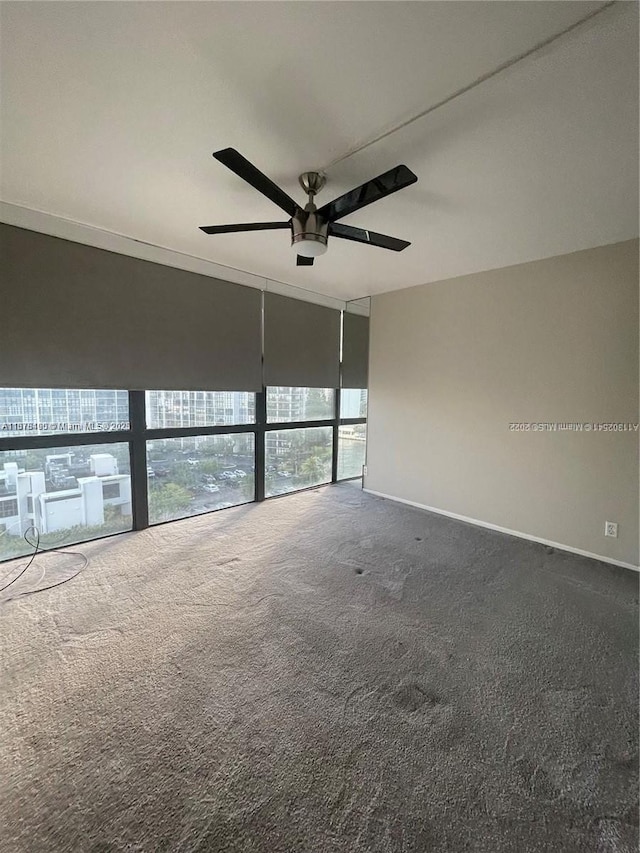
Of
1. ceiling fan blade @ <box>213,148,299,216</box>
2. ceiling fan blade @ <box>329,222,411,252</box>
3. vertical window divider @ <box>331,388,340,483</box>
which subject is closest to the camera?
ceiling fan blade @ <box>213,148,299,216</box>

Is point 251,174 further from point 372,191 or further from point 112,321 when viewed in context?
point 112,321

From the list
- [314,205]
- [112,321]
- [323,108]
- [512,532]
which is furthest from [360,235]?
[512,532]

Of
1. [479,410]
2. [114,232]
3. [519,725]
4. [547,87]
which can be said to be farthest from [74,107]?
[479,410]

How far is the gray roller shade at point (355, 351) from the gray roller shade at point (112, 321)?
149 cm

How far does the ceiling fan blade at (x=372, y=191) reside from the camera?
152 cm

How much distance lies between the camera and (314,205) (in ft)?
6.36

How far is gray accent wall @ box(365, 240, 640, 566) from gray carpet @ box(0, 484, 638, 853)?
0.64m

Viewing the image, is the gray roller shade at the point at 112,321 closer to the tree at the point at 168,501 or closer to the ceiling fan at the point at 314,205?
the tree at the point at 168,501

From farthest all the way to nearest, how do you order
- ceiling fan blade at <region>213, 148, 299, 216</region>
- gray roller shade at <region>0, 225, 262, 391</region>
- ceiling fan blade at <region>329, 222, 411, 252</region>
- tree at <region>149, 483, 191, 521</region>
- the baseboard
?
tree at <region>149, 483, 191, 521</region>
the baseboard
gray roller shade at <region>0, 225, 262, 391</region>
ceiling fan blade at <region>329, 222, 411, 252</region>
ceiling fan blade at <region>213, 148, 299, 216</region>

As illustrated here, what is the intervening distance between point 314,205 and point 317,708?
248 cm

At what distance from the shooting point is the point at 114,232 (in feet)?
9.23

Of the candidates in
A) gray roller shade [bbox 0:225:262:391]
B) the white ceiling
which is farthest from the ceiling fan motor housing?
gray roller shade [bbox 0:225:262:391]

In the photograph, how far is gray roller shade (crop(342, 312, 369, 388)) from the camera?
4844 millimetres

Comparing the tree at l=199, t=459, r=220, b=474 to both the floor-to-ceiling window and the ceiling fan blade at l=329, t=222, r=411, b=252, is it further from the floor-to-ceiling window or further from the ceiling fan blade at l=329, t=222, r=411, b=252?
the ceiling fan blade at l=329, t=222, r=411, b=252
